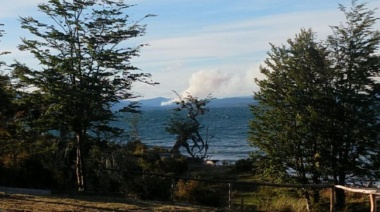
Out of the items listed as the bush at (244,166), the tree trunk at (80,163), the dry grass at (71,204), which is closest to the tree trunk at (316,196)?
the dry grass at (71,204)

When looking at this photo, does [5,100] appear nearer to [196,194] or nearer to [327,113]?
[196,194]

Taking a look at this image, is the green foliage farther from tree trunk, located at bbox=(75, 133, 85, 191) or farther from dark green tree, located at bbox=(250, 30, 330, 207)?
tree trunk, located at bbox=(75, 133, 85, 191)

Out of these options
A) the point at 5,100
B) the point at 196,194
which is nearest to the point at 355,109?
the point at 196,194

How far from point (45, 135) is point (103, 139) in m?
3.46

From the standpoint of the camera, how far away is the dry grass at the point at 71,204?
41.1 feet

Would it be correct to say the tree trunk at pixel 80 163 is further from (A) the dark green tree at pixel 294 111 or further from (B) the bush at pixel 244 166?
(B) the bush at pixel 244 166

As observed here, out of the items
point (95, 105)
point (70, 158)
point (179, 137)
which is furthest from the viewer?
point (179, 137)

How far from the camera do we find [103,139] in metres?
20.2

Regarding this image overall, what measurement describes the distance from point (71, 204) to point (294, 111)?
38.5ft

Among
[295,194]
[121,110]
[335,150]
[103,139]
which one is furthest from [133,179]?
[335,150]

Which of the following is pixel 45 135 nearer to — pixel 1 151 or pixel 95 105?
pixel 1 151

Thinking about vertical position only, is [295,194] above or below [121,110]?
below

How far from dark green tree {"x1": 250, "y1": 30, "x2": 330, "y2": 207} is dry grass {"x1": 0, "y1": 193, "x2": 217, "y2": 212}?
9.00 metres

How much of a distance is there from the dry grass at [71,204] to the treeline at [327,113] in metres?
9.08
